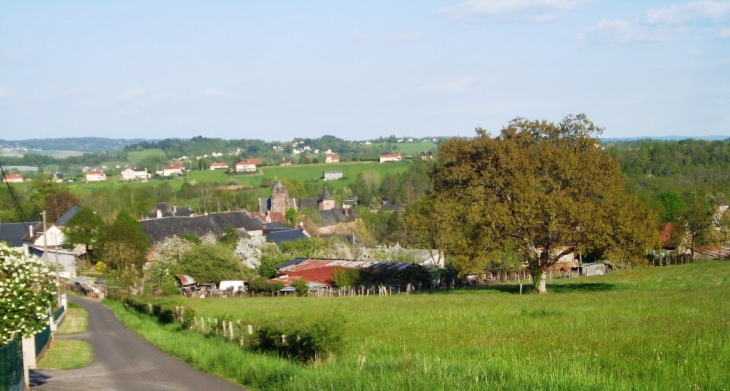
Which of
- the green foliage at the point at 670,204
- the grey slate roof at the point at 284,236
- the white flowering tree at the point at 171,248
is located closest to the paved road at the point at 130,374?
the white flowering tree at the point at 171,248

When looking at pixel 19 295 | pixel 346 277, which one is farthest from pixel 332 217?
pixel 19 295

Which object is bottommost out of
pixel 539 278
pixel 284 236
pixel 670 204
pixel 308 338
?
pixel 284 236

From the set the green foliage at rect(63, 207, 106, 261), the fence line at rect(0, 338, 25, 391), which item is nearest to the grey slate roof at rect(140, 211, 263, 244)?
the green foliage at rect(63, 207, 106, 261)

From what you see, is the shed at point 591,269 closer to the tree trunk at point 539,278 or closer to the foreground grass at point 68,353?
the tree trunk at point 539,278

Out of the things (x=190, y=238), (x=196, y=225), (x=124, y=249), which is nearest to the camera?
(x=124, y=249)

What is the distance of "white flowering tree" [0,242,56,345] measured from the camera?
14047 mm

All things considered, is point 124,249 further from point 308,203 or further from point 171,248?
point 308,203

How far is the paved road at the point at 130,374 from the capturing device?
18.5 m

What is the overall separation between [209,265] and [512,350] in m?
53.6

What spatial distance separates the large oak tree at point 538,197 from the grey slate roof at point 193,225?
55897mm

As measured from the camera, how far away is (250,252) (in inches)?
3108

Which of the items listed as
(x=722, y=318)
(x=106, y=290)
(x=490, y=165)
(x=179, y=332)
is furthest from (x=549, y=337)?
(x=106, y=290)

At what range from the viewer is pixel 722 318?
65.6 feet

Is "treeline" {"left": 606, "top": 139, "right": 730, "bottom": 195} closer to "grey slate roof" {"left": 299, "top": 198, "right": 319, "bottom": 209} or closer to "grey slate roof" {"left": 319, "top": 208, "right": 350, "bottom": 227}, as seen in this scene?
"grey slate roof" {"left": 319, "top": 208, "right": 350, "bottom": 227}
